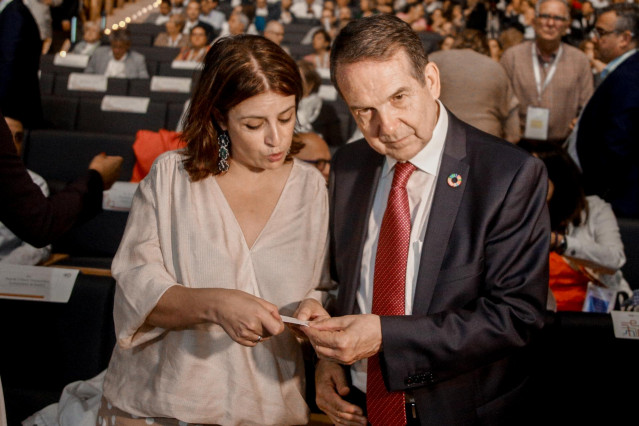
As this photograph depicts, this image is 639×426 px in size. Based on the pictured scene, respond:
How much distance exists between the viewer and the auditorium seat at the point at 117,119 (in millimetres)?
4512

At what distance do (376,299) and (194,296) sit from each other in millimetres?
358

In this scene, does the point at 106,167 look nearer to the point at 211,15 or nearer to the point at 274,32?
the point at 274,32

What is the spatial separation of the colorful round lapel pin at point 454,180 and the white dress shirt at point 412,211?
0.15 ft

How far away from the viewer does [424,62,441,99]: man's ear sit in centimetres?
123

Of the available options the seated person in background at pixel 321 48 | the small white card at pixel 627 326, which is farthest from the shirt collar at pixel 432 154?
the seated person in background at pixel 321 48

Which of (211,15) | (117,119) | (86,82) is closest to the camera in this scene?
(117,119)

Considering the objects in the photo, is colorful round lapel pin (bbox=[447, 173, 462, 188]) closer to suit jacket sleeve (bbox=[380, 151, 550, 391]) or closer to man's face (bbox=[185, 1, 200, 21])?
suit jacket sleeve (bbox=[380, 151, 550, 391])

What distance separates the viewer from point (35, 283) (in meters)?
1.75

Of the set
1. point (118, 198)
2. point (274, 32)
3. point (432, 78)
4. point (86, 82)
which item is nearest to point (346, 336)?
point (432, 78)

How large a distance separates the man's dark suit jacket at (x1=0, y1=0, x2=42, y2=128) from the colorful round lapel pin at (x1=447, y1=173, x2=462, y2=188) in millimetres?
3262

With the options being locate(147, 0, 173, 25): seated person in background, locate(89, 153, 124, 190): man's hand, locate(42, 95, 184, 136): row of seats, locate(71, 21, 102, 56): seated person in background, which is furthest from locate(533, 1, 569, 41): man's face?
locate(147, 0, 173, 25): seated person in background

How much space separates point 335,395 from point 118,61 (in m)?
6.14

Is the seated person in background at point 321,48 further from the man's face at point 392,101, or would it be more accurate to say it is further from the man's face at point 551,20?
→ the man's face at point 392,101

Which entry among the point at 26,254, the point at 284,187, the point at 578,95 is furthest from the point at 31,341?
the point at 578,95
